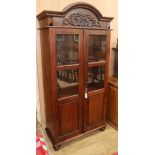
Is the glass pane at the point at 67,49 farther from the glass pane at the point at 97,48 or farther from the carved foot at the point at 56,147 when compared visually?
the carved foot at the point at 56,147

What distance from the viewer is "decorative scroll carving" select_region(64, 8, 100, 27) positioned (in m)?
1.77

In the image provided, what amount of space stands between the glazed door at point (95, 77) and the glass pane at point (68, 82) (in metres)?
0.13

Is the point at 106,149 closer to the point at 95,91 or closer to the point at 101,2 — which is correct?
the point at 95,91

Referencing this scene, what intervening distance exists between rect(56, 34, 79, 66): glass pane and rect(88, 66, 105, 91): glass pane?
35 cm

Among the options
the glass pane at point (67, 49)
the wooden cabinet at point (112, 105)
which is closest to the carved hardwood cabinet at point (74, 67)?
the glass pane at point (67, 49)

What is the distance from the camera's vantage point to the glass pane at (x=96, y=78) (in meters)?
2.22

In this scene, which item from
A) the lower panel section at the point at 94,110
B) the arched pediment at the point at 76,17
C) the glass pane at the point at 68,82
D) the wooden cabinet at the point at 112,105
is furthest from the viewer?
the wooden cabinet at the point at 112,105

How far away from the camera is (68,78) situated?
2.04 m

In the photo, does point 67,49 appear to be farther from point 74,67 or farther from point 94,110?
point 94,110
